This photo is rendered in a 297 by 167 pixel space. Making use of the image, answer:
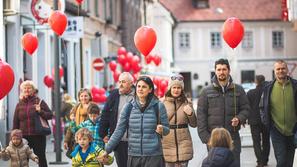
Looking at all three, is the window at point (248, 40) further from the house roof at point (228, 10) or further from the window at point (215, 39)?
the window at point (215, 39)

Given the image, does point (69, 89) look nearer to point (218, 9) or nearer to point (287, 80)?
point (287, 80)

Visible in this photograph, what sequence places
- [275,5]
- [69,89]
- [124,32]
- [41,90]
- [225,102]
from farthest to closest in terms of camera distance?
1. [275,5]
2. [124,32]
3. [69,89]
4. [41,90]
5. [225,102]

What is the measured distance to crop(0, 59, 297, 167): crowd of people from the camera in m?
8.92

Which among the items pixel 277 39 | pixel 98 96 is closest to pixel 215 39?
pixel 277 39

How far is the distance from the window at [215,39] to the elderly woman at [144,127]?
222 feet

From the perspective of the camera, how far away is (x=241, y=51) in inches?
2972

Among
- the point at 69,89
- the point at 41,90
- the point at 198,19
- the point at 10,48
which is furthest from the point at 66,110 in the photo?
the point at 198,19

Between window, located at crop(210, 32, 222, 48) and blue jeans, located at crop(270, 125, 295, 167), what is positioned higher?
window, located at crop(210, 32, 222, 48)

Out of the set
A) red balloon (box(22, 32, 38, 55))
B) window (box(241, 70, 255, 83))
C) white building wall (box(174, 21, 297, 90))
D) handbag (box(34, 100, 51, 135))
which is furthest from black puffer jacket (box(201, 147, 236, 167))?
white building wall (box(174, 21, 297, 90))

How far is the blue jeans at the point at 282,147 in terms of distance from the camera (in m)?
11.1

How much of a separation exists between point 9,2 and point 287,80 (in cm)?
1110

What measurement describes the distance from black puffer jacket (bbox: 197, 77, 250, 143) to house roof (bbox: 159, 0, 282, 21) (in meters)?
65.7

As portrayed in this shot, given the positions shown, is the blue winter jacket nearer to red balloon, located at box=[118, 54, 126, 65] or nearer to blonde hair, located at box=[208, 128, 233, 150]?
blonde hair, located at box=[208, 128, 233, 150]

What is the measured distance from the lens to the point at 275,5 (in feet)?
251
